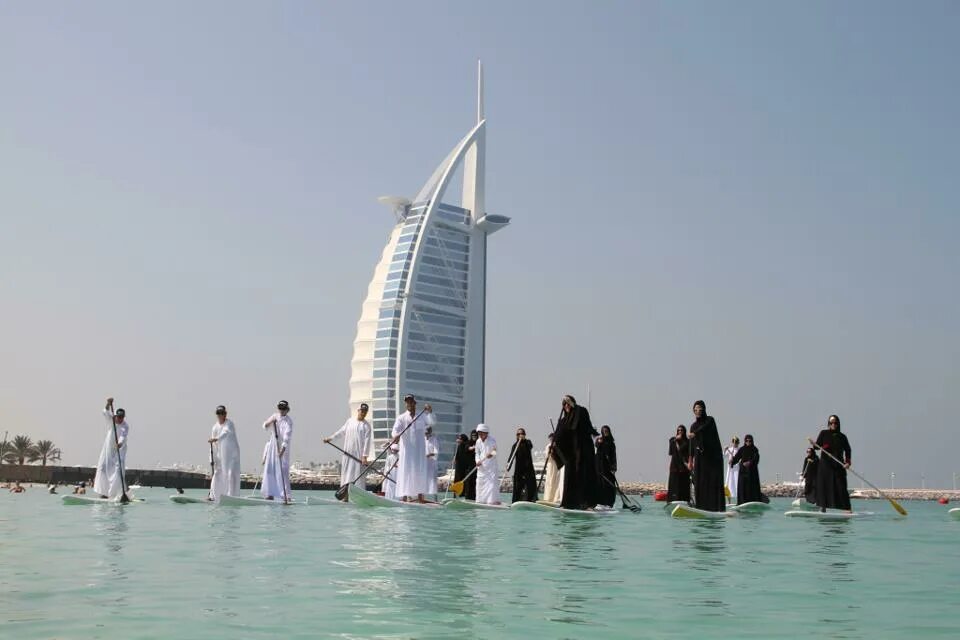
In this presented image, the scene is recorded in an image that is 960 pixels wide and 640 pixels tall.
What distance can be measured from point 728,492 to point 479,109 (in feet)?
258

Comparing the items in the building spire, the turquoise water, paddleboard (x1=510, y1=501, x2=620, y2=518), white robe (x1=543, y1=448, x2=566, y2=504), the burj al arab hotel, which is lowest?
paddleboard (x1=510, y1=501, x2=620, y2=518)

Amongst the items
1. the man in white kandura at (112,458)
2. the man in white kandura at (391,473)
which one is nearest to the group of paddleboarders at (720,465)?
the man in white kandura at (391,473)

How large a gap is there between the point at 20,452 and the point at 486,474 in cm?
6665

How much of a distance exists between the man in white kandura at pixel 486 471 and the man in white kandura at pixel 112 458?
22.2 feet

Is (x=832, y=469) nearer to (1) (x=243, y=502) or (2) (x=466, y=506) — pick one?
(2) (x=466, y=506)

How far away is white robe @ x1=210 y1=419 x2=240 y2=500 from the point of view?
61.9 ft

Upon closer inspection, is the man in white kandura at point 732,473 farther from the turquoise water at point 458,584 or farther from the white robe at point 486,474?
the turquoise water at point 458,584

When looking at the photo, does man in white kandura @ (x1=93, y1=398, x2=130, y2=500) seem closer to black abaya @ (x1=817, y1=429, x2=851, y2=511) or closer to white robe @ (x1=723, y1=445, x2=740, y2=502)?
black abaya @ (x1=817, y1=429, x2=851, y2=511)

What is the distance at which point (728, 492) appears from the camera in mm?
26750

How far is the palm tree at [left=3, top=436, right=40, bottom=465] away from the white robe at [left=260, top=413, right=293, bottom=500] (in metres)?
65.2

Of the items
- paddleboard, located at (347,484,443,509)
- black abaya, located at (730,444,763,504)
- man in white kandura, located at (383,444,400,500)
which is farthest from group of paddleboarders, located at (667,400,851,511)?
black abaya, located at (730,444,763,504)

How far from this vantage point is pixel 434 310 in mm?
94438

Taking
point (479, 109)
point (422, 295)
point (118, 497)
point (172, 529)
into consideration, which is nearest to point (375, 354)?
point (422, 295)

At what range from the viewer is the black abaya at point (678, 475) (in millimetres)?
20969
